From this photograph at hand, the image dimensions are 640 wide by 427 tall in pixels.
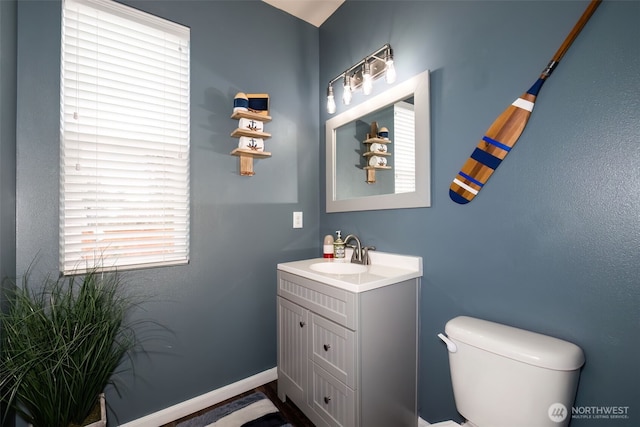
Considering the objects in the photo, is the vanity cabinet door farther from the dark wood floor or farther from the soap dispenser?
the soap dispenser

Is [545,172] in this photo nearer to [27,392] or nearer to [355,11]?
[355,11]

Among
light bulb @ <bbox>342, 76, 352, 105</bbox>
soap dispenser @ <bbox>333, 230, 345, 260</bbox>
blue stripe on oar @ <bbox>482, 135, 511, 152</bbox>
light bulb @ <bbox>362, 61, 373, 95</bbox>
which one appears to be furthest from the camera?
soap dispenser @ <bbox>333, 230, 345, 260</bbox>

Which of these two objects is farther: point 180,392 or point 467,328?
point 180,392

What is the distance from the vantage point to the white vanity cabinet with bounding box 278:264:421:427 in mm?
1207

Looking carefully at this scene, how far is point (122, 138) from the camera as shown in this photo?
146 centimetres

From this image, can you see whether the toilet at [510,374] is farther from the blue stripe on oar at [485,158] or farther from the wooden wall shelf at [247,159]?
the wooden wall shelf at [247,159]

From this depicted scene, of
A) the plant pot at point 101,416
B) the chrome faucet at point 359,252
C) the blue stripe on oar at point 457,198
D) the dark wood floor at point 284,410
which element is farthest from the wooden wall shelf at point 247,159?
the dark wood floor at point 284,410

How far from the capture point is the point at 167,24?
159cm

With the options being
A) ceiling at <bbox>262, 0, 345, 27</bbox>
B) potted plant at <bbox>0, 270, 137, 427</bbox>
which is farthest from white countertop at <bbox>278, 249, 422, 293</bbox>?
ceiling at <bbox>262, 0, 345, 27</bbox>

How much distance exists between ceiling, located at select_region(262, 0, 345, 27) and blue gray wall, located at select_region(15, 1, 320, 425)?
0.18 ft

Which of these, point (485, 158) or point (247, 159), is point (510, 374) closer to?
point (485, 158)

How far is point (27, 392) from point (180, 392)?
0.75 metres

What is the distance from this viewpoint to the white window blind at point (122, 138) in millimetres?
1341

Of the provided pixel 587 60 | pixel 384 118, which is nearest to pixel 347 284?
pixel 384 118
